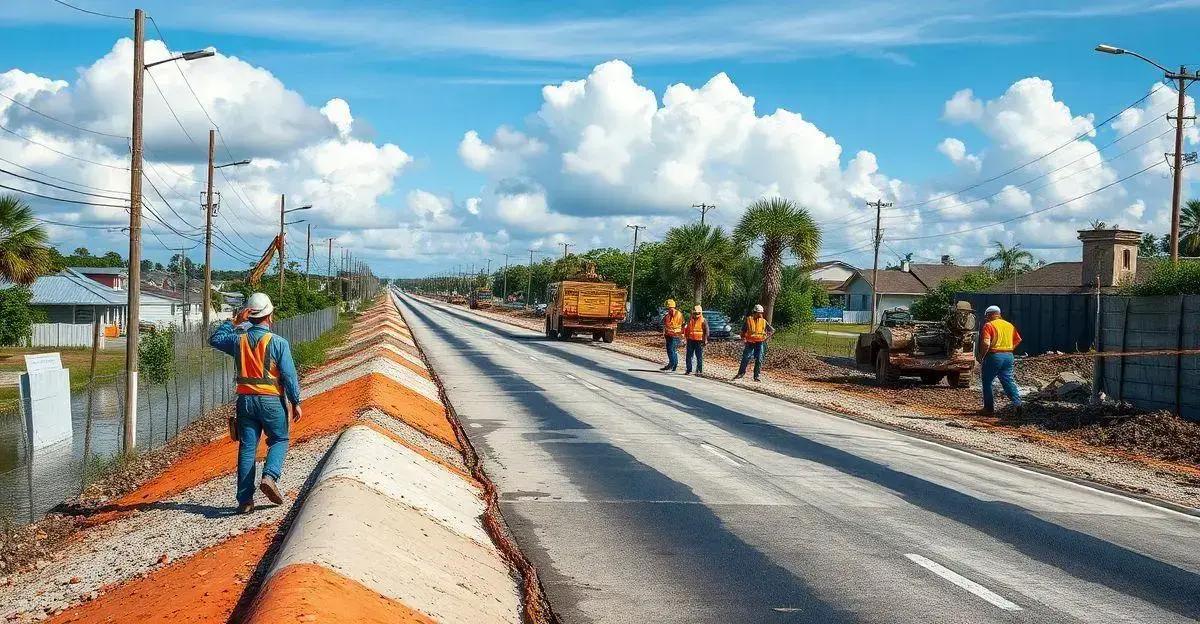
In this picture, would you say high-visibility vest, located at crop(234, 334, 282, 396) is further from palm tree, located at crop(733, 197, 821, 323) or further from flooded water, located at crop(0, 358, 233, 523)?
palm tree, located at crop(733, 197, 821, 323)

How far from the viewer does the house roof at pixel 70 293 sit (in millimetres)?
53531

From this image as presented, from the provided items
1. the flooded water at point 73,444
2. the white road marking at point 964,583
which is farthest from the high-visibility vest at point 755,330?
the white road marking at point 964,583

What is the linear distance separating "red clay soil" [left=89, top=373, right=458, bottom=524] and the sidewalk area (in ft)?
0.36

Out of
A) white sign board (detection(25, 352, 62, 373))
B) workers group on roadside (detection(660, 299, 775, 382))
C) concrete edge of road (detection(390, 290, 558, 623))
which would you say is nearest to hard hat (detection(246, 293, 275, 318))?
concrete edge of road (detection(390, 290, 558, 623))

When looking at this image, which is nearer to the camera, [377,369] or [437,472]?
[437,472]

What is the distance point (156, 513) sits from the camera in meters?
10.2

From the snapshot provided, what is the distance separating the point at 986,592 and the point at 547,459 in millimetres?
6952

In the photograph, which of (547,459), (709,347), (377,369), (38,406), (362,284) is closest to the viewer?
(547,459)

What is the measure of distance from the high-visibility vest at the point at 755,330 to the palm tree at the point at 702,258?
32568 mm

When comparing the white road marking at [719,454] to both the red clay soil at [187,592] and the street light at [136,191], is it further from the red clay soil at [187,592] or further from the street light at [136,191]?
the street light at [136,191]

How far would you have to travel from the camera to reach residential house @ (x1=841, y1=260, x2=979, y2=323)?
94375mm

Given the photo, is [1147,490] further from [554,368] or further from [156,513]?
[554,368]

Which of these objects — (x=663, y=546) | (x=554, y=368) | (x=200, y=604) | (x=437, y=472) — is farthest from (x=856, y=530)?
(x=554, y=368)

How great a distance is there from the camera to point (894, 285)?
95688 mm
